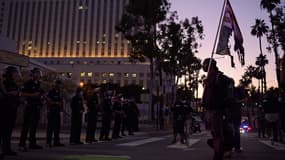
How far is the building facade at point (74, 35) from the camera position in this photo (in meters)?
130

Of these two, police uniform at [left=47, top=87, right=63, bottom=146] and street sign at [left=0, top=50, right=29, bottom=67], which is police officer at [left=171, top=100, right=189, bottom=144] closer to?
police uniform at [left=47, top=87, right=63, bottom=146]

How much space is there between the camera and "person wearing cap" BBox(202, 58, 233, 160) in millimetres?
6121

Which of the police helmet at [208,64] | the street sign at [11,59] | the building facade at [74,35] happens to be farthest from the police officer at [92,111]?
the building facade at [74,35]

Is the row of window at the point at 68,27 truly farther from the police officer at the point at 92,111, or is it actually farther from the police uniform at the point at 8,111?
the police uniform at the point at 8,111

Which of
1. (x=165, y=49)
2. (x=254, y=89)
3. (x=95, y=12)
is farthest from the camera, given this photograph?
(x=95, y=12)

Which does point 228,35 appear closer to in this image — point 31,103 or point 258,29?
point 31,103

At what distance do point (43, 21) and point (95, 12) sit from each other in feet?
74.4

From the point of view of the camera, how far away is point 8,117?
7.95 m

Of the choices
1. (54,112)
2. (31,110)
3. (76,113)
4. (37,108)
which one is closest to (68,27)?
(76,113)

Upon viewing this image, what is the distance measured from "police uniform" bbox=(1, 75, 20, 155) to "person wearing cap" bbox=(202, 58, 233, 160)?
429 centimetres

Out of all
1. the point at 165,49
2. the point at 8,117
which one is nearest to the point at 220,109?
the point at 8,117

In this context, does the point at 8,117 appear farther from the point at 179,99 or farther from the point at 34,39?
the point at 34,39

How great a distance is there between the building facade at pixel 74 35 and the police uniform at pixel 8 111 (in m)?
120

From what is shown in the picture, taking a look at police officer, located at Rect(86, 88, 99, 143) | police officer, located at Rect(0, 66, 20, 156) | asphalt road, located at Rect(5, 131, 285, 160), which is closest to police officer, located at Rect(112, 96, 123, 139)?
police officer, located at Rect(86, 88, 99, 143)
